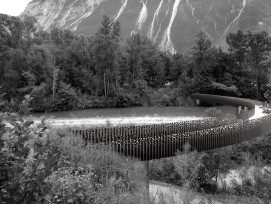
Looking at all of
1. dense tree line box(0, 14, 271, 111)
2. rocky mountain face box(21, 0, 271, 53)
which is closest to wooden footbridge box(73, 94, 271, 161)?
dense tree line box(0, 14, 271, 111)

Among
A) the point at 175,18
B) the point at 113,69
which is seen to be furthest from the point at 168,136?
the point at 175,18

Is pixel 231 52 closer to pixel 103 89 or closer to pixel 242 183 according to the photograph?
pixel 103 89

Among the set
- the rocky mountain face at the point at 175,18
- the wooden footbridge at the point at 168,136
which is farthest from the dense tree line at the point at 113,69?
the rocky mountain face at the point at 175,18

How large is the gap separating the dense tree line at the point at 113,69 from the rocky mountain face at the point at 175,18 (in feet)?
238

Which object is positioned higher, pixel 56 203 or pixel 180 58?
pixel 180 58

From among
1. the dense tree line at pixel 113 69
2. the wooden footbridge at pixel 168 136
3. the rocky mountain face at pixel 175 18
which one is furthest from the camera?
the rocky mountain face at pixel 175 18

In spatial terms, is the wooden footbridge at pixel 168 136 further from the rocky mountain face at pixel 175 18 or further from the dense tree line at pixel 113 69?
the rocky mountain face at pixel 175 18

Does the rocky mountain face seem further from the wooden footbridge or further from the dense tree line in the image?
the wooden footbridge

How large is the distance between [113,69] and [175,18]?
10952 centimetres

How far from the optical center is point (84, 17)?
525 ft

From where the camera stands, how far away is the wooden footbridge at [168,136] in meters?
13.0

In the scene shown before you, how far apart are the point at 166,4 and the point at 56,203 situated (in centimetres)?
16131

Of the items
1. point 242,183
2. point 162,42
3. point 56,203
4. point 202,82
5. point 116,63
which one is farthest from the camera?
point 162,42

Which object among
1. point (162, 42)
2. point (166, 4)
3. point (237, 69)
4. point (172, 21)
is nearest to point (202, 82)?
point (237, 69)
